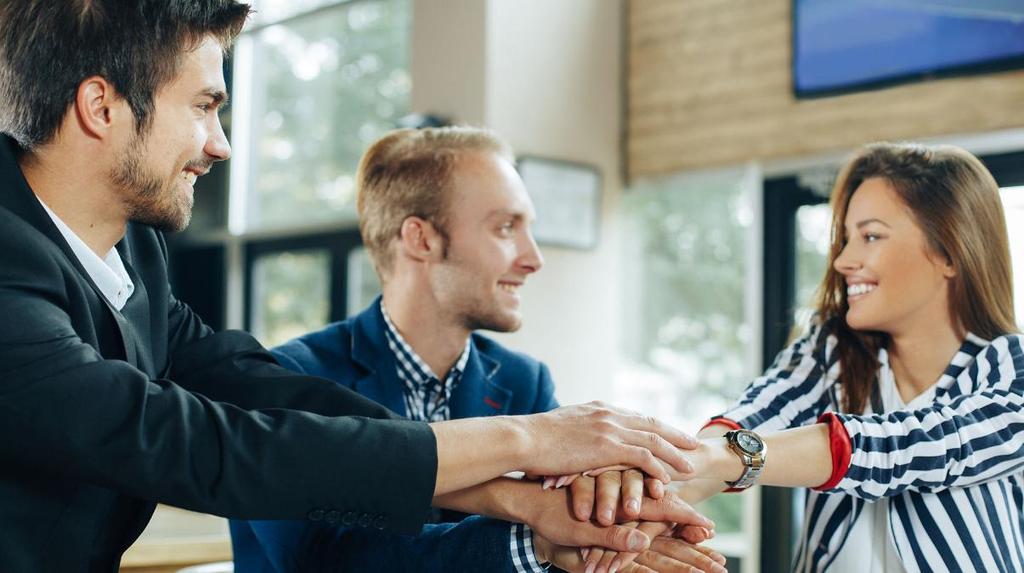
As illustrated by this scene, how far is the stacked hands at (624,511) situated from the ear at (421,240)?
783 millimetres

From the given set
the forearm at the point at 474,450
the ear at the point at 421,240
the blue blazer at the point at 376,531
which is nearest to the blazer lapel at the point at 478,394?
the blue blazer at the point at 376,531

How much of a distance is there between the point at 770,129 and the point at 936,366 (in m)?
2.56

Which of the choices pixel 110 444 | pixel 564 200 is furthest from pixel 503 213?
pixel 564 200

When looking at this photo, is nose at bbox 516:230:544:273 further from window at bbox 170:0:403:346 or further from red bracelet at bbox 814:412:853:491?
window at bbox 170:0:403:346

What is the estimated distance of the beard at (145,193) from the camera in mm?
1345

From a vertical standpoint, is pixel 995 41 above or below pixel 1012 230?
above

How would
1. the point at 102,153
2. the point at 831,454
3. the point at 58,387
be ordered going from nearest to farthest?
1. the point at 58,387
2. the point at 102,153
3. the point at 831,454

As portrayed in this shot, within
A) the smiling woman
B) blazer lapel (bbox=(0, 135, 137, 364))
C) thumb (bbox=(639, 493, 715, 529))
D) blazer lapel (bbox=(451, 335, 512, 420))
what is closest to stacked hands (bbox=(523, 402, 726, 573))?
thumb (bbox=(639, 493, 715, 529))

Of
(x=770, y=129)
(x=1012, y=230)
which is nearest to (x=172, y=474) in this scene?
(x=1012, y=230)

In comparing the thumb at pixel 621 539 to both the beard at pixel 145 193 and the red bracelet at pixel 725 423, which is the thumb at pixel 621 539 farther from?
the beard at pixel 145 193

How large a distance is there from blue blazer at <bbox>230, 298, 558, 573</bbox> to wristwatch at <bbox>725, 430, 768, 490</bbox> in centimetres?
38

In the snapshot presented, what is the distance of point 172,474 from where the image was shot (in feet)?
3.92

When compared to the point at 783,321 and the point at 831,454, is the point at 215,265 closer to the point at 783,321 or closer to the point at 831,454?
the point at 783,321

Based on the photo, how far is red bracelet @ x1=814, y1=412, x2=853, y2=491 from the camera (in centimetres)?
163
